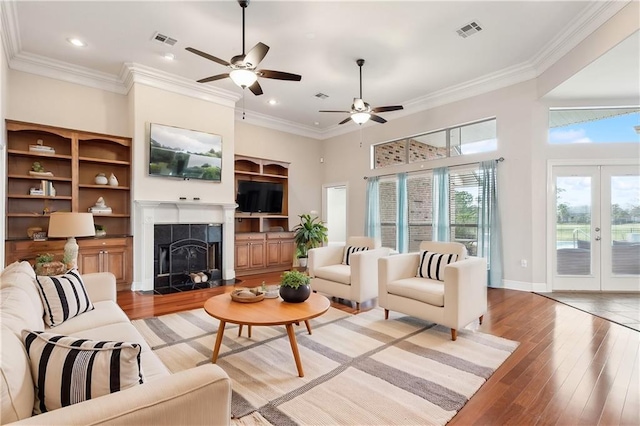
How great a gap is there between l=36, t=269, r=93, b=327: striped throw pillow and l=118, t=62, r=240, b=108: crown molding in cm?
382

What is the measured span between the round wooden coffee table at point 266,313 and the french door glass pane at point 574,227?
14.5 feet

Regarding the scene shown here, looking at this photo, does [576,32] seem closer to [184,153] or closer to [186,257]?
[184,153]

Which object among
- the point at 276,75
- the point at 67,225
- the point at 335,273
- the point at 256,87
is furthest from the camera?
the point at 335,273

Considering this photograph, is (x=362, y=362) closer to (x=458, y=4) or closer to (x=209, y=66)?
(x=458, y=4)

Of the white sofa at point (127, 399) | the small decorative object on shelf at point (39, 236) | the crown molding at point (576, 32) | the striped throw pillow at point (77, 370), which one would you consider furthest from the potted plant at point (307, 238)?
the striped throw pillow at point (77, 370)

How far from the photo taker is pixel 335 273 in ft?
14.3

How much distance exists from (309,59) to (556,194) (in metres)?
4.48

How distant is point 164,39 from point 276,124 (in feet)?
11.8

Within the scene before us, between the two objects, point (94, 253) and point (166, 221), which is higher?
point (166, 221)

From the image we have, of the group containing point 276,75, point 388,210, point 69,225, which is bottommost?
point 69,225

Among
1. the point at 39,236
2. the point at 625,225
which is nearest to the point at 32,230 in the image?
the point at 39,236

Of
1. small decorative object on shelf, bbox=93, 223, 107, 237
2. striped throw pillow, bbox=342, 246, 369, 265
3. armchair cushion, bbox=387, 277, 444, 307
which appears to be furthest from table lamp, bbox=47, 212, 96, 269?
armchair cushion, bbox=387, 277, 444, 307

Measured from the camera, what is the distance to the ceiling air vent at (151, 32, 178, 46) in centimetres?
415

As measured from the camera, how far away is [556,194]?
509cm
